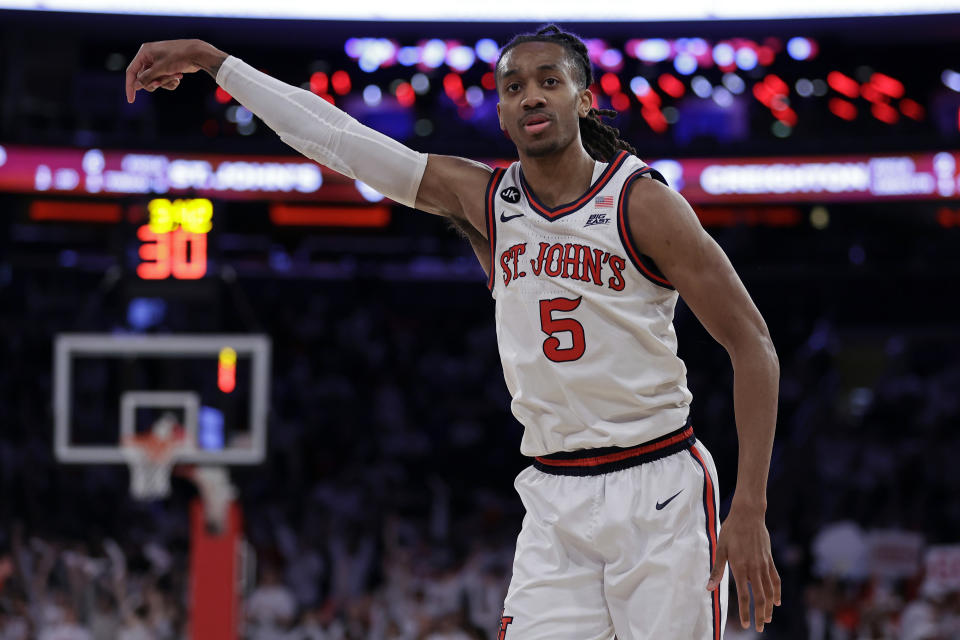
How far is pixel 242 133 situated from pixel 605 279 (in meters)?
13.0

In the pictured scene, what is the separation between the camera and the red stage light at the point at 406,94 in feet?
51.2

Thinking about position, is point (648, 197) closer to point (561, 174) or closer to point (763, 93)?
point (561, 174)

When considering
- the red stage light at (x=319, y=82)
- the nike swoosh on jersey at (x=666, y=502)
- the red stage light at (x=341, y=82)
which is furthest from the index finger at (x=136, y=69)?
the red stage light at (x=341, y=82)

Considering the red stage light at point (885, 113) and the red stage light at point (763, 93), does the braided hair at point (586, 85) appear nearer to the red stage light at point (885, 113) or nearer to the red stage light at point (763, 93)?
the red stage light at point (763, 93)

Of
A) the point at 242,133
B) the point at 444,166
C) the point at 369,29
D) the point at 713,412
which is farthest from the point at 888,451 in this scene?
the point at 444,166

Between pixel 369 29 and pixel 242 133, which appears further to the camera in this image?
pixel 242 133

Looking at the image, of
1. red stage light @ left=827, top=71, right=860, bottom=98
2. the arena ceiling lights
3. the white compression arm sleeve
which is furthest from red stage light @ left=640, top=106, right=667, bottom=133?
Result: the white compression arm sleeve

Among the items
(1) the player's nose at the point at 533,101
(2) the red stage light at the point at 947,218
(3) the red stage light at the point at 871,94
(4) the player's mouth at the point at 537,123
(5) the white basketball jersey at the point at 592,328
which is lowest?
(5) the white basketball jersey at the point at 592,328

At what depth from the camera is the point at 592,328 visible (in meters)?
3.17

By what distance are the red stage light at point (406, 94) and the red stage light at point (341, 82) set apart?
0.87 meters

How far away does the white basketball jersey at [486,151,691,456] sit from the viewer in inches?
124

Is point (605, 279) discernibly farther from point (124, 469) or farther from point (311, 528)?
point (124, 469)

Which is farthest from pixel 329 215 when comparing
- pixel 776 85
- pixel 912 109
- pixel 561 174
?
pixel 561 174

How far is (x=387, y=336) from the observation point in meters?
16.9
